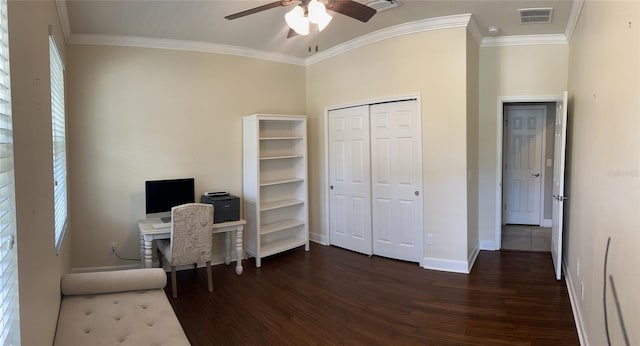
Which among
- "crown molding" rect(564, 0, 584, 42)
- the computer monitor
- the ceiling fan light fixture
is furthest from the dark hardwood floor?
"crown molding" rect(564, 0, 584, 42)

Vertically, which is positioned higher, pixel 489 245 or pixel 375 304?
pixel 489 245

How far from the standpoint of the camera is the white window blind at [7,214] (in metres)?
1.12

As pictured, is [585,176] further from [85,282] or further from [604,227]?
[85,282]

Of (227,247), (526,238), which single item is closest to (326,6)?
(227,247)

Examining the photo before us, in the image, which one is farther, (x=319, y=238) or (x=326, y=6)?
(x=319, y=238)

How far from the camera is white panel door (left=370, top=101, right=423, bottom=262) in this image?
14.4 feet

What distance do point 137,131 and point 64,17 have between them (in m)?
1.33

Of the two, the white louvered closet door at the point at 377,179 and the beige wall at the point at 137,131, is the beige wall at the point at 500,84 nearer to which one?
the white louvered closet door at the point at 377,179

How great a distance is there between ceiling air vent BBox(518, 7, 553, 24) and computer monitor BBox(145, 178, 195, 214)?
13.2ft

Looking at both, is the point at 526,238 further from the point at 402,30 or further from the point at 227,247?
the point at 227,247

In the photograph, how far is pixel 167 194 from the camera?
408 cm

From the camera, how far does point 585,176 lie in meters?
2.94

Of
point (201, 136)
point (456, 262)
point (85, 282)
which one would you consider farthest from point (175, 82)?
point (456, 262)

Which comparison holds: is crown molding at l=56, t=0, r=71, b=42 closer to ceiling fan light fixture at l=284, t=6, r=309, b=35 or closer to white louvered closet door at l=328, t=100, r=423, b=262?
ceiling fan light fixture at l=284, t=6, r=309, b=35
